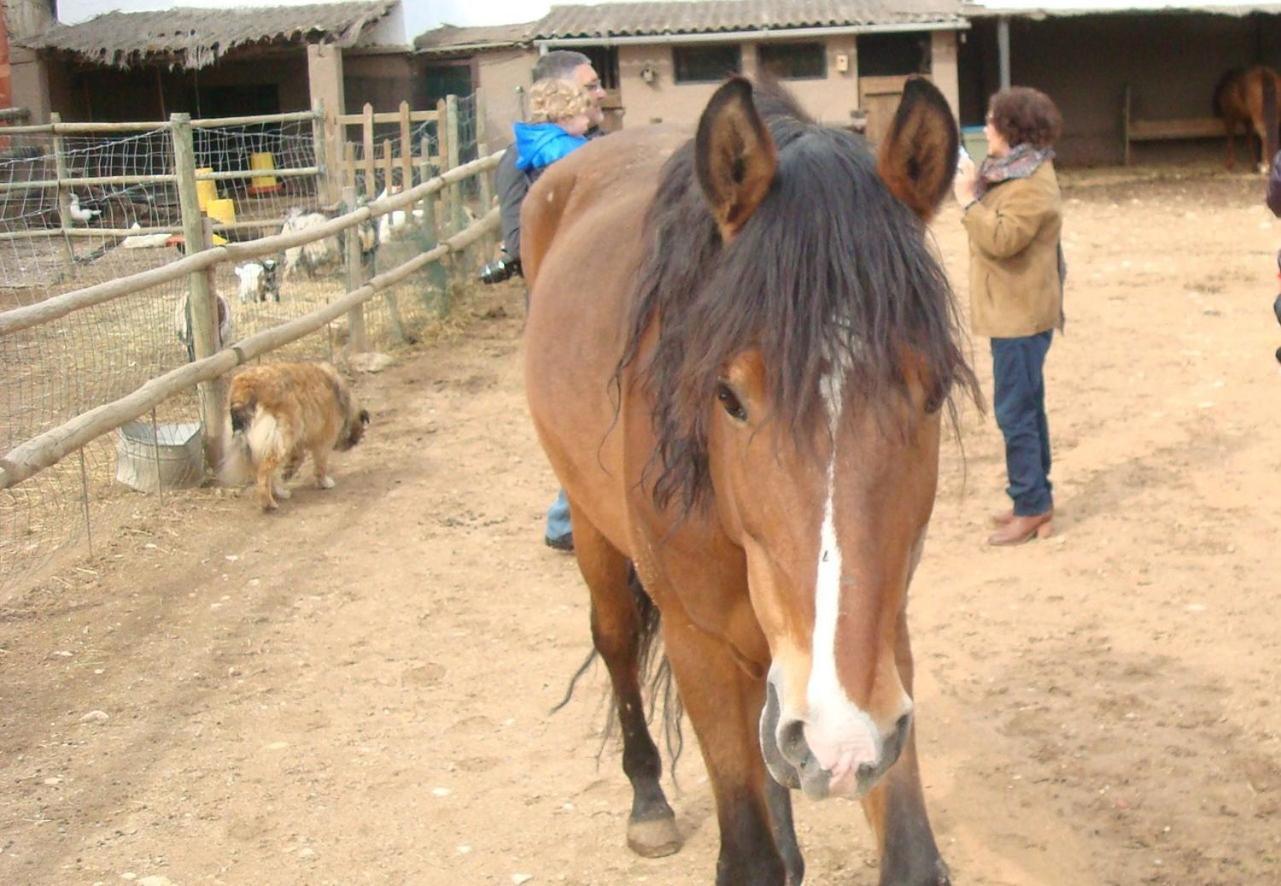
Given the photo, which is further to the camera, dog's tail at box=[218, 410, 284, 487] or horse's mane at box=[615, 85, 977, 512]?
dog's tail at box=[218, 410, 284, 487]

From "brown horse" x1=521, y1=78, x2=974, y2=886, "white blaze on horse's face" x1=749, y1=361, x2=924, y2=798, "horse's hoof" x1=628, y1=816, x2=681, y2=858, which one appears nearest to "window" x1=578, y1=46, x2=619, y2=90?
"horse's hoof" x1=628, y1=816, x2=681, y2=858

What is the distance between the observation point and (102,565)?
594 cm

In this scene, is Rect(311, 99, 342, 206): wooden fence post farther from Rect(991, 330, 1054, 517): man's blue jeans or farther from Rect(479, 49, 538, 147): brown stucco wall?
Rect(991, 330, 1054, 517): man's blue jeans

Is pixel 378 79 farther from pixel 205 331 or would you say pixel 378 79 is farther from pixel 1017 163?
pixel 1017 163

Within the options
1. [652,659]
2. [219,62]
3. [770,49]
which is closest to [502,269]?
[652,659]

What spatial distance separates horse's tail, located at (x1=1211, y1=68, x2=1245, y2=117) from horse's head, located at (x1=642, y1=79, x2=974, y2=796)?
19185 millimetres

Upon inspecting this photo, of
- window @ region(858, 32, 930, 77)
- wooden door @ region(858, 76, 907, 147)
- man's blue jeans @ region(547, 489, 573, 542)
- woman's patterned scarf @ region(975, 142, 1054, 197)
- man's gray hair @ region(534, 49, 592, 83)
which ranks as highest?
window @ region(858, 32, 930, 77)

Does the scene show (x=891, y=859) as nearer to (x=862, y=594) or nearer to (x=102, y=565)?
(x=862, y=594)

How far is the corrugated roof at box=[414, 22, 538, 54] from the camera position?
2169cm

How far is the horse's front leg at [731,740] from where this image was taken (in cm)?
282

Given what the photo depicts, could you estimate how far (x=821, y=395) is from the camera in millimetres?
2115

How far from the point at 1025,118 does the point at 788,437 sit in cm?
372

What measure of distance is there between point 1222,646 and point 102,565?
168 inches

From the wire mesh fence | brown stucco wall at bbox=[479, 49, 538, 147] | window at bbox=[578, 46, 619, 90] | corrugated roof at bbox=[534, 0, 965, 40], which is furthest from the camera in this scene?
brown stucco wall at bbox=[479, 49, 538, 147]
